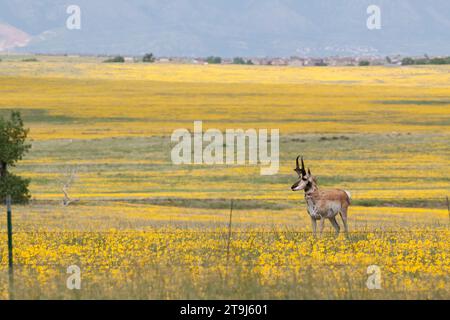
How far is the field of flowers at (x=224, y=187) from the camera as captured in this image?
13.9 metres

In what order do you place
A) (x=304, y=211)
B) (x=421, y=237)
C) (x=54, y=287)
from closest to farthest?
(x=54, y=287) < (x=421, y=237) < (x=304, y=211)

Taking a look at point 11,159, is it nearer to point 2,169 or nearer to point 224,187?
point 2,169

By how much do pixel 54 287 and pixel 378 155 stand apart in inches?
1856

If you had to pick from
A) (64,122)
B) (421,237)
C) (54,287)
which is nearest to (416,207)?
(421,237)

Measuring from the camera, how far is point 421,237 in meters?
18.9

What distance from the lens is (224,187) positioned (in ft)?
156

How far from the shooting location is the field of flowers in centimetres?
1392

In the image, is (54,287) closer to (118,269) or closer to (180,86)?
(118,269)
